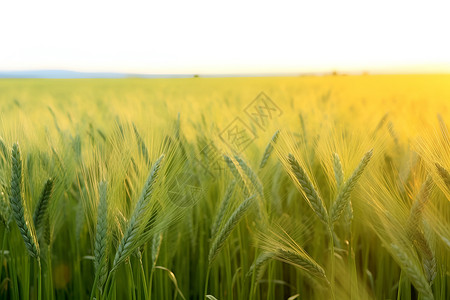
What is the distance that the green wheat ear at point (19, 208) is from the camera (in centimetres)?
106

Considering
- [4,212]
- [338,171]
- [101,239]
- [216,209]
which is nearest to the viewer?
[101,239]

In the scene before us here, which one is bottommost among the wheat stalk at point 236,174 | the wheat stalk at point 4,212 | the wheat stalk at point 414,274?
the wheat stalk at point 414,274

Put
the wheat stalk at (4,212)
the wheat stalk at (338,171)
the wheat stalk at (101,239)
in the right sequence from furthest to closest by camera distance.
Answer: the wheat stalk at (4,212) → the wheat stalk at (338,171) → the wheat stalk at (101,239)

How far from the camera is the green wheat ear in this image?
1.06 m

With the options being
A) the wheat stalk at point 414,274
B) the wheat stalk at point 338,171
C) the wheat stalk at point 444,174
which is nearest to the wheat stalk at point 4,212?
the wheat stalk at point 338,171

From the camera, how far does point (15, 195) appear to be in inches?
42.6

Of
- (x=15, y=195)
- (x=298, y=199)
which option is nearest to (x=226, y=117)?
(x=298, y=199)

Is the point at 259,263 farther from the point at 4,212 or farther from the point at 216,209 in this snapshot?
the point at 4,212

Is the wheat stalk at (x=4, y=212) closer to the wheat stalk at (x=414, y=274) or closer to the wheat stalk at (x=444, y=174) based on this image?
the wheat stalk at (x=414, y=274)

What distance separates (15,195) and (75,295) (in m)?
0.66

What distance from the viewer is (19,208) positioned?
3.54 feet

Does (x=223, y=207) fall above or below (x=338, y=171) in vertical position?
below

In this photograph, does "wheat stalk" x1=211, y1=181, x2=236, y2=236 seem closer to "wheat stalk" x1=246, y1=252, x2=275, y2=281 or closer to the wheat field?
the wheat field

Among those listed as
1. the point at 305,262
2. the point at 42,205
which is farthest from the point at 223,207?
the point at 42,205
